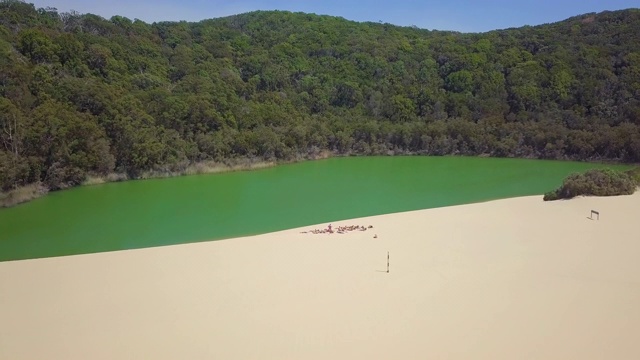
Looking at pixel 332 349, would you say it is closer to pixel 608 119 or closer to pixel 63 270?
pixel 63 270

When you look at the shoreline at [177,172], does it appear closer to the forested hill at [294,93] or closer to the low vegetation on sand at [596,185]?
the forested hill at [294,93]

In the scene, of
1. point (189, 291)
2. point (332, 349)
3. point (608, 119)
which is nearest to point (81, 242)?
A: point (189, 291)

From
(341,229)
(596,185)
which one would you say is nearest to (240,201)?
(341,229)

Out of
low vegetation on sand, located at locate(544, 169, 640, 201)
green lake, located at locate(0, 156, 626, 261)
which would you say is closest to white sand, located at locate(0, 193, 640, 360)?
green lake, located at locate(0, 156, 626, 261)

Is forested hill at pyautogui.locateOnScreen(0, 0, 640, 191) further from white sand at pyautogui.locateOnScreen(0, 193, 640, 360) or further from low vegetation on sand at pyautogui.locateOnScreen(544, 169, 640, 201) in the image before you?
low vegetation on sand at pyautogui.locateOnScreen(544, 169, 640, 201)

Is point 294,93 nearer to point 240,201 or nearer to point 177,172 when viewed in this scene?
point 177,172

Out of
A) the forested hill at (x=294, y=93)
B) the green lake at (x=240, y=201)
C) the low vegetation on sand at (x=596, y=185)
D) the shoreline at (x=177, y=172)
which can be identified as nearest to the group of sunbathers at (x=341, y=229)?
the green lake at (x=240, y=201)
